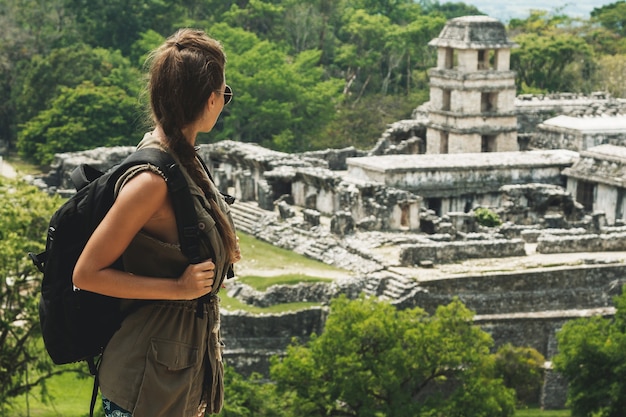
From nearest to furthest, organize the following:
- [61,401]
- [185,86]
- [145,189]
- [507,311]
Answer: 1. [145,189]
2. [185,86]
3. [61,401]
4. [507,311]

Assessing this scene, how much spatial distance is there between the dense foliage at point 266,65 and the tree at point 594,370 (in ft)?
86.9

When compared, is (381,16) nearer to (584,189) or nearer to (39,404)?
(584,189)

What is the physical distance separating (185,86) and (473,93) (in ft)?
149

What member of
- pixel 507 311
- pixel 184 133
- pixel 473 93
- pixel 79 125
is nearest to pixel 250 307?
pixel 507 311

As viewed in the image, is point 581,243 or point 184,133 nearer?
point 184,133

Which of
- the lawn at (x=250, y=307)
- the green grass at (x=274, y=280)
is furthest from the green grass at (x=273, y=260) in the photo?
the green grass at (x=274, y=280)

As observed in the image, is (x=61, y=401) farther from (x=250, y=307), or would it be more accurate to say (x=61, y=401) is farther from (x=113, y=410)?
(x=113, y=410)

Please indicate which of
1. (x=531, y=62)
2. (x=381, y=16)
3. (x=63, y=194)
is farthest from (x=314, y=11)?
(x=63, y=194)

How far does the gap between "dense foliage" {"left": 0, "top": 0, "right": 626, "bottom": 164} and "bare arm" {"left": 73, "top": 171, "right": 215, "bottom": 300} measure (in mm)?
48878

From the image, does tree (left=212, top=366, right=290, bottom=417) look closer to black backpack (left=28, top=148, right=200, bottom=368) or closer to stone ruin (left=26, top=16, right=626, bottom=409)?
stone ruin (left=26, top=16, right=626, bottom=409)

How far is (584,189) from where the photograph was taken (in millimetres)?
46469

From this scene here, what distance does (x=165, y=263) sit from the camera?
7.33 m

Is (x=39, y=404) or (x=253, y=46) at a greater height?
(x=253, y=46)

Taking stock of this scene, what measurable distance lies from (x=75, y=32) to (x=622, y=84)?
27.0m
